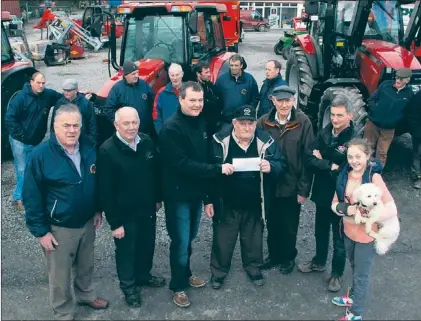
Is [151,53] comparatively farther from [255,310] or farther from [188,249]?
[255,310]

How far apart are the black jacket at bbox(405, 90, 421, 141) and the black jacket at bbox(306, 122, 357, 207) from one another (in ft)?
7.52

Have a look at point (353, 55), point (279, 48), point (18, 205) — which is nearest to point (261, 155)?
point (18, 205)

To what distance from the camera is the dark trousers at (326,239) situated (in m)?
3.67

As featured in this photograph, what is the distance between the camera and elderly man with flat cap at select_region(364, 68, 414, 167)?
539 centimetres

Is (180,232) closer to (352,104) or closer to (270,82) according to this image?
(270,82)

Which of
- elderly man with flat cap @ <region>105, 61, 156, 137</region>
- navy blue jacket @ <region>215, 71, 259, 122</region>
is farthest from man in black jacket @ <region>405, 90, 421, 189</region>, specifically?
elderly man with flat cap @ <region>105, 61, 156, 137</region>

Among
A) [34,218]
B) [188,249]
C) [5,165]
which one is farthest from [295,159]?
[5,165]

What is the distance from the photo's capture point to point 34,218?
10.2 ft

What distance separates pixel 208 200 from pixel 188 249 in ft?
1.51

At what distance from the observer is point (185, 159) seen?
3.37 m

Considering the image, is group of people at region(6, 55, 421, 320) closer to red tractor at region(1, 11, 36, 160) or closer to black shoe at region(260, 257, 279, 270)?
Answer: black shoe at region(260, 257, 279, 270)

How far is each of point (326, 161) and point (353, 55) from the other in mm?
3726

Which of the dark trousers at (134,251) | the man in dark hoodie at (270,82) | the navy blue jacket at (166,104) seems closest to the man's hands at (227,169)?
the dark trousers at (134,251)

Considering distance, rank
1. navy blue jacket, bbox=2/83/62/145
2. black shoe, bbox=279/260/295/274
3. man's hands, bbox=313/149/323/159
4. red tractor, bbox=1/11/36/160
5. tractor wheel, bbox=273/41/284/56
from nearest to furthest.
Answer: man's hands, bbox=313/149/323/159 < black shoe, bbox=279/260/295/274 < navy blue jacket, bbox=2/83/62/145 < red tractor, bbox=1/11/36/160 < tractor wheel, bbox=273/41/284/56
